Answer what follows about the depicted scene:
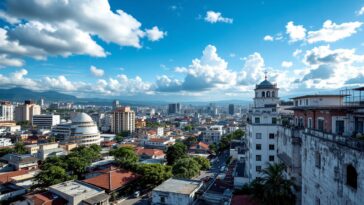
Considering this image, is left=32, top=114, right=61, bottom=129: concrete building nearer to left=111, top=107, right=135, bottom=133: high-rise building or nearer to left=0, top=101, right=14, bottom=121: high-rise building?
left=0, top=101, right=14, bottom=121: high-rise building

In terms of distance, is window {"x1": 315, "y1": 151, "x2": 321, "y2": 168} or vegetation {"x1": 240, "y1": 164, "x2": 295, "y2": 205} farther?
vegetation {"x1": 240, "y1": 164, "x2": 295, "y2": 205}

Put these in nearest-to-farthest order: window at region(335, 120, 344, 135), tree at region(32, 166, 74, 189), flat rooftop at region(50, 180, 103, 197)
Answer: window at region(335, 120, 344, 135) → flat rooftop at region(50, 180, 103, 197) → tree at region(32, 166, 74, 189)

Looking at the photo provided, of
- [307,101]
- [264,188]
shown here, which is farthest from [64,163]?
[307,101]

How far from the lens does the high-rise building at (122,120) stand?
475ft

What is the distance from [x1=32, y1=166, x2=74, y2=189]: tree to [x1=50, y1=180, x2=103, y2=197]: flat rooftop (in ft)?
12.6

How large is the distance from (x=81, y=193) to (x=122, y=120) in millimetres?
110068

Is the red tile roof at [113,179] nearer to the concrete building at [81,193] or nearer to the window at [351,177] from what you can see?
the concrete building at [81,193]

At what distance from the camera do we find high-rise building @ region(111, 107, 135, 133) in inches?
5699

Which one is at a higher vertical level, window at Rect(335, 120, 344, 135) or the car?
window at Rect(335, 120, 344, 135)

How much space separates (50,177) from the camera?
1754 inches

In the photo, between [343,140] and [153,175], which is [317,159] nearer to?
[343,140]

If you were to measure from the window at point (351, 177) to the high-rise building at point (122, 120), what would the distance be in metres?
134

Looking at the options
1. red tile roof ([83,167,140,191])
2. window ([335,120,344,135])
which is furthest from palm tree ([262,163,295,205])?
red tile roof ([83,167,140,191])

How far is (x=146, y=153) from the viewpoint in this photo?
7444 cm
